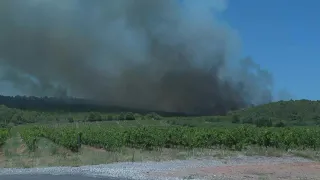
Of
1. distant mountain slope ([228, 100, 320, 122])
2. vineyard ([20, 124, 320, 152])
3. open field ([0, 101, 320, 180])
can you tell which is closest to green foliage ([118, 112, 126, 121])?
distant mountain slope ([228, 100, 320, 122])

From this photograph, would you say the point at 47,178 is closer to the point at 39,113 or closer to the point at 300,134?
the point at 300,134

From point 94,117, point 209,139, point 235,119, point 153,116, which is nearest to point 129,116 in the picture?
point 153,116

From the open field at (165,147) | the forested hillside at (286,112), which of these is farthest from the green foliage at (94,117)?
the open field at (165,147)

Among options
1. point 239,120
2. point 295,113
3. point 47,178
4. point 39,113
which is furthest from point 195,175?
point 39,113

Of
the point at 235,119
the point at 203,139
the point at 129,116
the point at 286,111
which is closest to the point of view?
the point at 203,139

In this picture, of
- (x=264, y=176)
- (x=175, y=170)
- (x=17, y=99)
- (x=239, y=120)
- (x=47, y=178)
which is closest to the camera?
(x=47, y=178)

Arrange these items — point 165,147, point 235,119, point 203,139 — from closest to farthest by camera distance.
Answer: point 203,139 → point 165,147 → point 235,119

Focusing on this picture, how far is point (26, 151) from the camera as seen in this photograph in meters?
54.3

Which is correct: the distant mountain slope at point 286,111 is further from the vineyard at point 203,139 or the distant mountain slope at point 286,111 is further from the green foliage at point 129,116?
the vineyard at point 203,139

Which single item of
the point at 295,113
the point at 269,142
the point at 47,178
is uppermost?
the point at 295,113

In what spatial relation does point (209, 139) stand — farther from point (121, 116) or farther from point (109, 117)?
point (109, 117)

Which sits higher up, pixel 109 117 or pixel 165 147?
pixel 109 117

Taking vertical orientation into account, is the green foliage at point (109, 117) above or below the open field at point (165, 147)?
above

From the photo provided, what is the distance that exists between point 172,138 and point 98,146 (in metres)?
9.13
